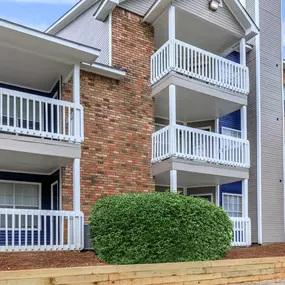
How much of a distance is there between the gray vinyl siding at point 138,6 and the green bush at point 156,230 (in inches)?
304

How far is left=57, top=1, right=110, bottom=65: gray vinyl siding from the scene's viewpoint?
1460 centimetres

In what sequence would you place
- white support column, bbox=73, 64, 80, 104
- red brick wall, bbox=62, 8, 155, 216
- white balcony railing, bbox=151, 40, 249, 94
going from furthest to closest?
white balcony railing, bbox=151, 40, 249, 94 → red brick wall, bbox=62, 8, 155, 216 → white support column, bbox=73, 64, 80, 104

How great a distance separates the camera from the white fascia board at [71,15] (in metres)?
16.8

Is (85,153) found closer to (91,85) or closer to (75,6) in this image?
(91,85)

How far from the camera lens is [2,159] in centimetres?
1120

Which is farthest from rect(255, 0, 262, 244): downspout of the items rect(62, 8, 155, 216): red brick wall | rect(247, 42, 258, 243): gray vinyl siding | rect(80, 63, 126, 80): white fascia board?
rect(80, 63, 126, 80): white fascia board

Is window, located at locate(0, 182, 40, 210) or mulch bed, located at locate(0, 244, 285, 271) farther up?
window, located at locate(0, 182, 40, 210)

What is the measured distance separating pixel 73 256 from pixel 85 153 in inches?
147

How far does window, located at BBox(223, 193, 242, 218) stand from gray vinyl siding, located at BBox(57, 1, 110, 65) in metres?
7.92

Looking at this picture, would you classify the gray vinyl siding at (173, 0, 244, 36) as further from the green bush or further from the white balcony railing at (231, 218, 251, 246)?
the green bush

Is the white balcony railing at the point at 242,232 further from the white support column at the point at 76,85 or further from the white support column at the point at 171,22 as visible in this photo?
the white support column at the point at 76,85

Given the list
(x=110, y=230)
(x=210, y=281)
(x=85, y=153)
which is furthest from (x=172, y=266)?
(x=85, y=153)

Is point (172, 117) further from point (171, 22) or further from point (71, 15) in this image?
point (71, 15)

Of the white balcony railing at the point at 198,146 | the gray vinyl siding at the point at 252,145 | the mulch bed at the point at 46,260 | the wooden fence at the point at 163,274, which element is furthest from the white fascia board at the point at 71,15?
the wooden fence at the point at 163,274
